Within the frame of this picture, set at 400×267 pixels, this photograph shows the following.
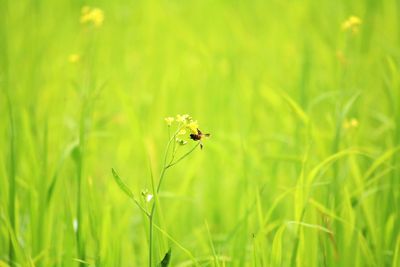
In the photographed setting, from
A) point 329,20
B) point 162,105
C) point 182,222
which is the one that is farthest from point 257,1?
point 182,222

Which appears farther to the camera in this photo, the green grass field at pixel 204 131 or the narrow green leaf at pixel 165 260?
the green grass field at pixel 204 131

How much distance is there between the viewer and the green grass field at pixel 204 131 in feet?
4.77

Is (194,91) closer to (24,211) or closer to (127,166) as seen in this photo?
(127,166)

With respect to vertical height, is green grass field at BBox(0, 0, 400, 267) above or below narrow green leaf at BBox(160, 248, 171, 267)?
above

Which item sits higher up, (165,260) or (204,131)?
(204,131)

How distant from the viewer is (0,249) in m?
1.62

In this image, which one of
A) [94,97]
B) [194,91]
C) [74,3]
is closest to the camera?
[94,97]

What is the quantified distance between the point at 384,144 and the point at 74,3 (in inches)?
116

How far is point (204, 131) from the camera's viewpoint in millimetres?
2488

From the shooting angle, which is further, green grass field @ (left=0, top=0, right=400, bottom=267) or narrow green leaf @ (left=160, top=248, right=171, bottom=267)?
green grass field @ (left=0, top=0, right=400, bottom=267)

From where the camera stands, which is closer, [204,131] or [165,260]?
[165,260]

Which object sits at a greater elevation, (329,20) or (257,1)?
(257,1)

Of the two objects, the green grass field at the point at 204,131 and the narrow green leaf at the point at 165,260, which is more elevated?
the green grass field at the point at 204,131

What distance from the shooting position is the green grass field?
146cm
